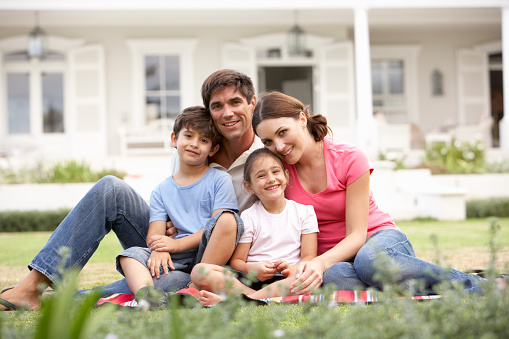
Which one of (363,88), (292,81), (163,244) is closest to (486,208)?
(363,88)

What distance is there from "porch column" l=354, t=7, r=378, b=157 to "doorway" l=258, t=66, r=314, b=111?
2.47m

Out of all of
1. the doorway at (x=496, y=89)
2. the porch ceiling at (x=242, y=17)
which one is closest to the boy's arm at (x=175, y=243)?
the porch ceiling at (x=242, y=17)

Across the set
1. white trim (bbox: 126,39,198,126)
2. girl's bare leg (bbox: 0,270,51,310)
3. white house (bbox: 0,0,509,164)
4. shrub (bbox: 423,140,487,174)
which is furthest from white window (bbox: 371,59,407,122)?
girl's bare leg (bbox: 0,270,51,310)

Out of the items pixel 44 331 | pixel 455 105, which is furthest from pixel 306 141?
pixel 455 105

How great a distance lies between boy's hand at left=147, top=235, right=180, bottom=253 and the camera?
2379 millimetres

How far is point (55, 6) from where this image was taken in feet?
29.3

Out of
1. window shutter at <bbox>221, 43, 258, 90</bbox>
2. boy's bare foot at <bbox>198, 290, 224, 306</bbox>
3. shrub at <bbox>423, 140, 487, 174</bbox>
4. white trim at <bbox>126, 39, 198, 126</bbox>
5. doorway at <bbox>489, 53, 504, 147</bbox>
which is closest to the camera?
boy's bare foot at <bbox>198, 290, 224, 306</bbox>

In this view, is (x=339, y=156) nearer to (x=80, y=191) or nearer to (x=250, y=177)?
(x=250, y=177)

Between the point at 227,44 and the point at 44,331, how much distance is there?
999cm

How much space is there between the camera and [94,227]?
7.91 feet

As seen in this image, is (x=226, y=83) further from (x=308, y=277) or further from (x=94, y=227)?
(x=308, y=277)

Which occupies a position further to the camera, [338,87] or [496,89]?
[496,89]

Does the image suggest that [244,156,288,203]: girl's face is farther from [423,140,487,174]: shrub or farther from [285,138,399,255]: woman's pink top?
[423,140,487,174]: shrub

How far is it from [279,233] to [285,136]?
453 millimetres
